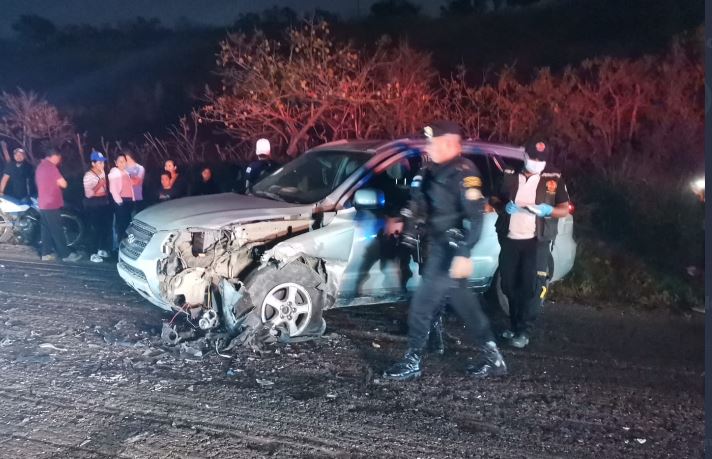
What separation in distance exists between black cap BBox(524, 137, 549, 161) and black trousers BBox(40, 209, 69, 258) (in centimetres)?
697

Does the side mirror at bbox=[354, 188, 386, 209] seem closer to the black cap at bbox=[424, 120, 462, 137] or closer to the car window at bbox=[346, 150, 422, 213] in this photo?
the car window at bbox=[346, 150, 422, 213]

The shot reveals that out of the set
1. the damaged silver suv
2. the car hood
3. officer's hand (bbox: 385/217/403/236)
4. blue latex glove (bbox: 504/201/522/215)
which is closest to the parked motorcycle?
the damaged silver suv

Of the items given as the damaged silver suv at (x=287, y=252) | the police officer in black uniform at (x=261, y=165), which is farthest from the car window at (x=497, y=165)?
the police officer in black uniform at (x=261, y=165)

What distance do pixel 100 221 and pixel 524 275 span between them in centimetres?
686

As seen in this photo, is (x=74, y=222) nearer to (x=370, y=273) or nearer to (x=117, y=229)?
(x=117, y=229)

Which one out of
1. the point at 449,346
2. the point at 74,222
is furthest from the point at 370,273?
the point at 74,222

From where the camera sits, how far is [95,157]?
10680 millimetres

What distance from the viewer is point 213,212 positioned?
6.49 meters

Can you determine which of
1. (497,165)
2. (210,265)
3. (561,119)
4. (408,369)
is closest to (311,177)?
(210,265)

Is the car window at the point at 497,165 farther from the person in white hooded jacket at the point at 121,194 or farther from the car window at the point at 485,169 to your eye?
the person in white hooded jacket at the point at 121,194

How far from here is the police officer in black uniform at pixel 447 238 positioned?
5.20 m

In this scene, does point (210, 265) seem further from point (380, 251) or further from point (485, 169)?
point (485, 169)

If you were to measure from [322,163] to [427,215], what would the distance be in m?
2.43

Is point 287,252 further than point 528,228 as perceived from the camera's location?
Yes
